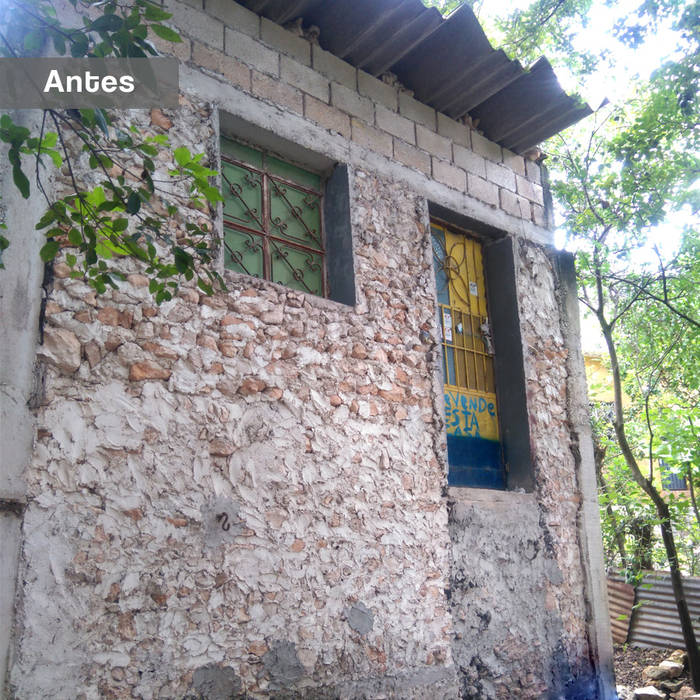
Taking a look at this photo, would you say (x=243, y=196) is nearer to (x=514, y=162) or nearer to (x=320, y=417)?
(x=320, y=417)

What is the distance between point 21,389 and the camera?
304cm

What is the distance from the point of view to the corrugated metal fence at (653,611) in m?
8.66

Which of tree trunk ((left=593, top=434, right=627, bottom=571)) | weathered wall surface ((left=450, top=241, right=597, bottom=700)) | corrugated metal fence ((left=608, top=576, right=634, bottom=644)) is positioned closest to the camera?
weathered wall surface ((left=450, top=241, right=597, bottom=700))

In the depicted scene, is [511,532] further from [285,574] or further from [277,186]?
[277,186]

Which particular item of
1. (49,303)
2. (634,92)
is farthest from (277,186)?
(634,92)

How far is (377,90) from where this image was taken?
199 inches

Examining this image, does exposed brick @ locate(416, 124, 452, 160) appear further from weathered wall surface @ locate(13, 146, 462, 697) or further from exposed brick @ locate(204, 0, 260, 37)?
exposed brick @ locate(204, 0, 260, 37)

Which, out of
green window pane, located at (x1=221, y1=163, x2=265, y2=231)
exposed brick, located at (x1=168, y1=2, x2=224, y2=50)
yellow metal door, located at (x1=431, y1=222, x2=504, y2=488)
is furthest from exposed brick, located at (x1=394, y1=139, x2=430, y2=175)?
exposed brick, located at (x1=168, y1=2, x2=224, y2=50)

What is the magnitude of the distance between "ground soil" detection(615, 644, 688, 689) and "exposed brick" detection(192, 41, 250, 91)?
680 cm

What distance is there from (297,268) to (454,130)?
6.30 ft

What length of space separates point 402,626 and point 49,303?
2512 mm

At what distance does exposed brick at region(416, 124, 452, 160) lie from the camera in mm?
5234

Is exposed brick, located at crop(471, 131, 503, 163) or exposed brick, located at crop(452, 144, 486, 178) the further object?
exposed brick, located at crop(471, 131, 503, 163)

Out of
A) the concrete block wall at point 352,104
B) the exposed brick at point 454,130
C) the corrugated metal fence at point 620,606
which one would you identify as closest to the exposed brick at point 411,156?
the concrete block wall at point 352,104
